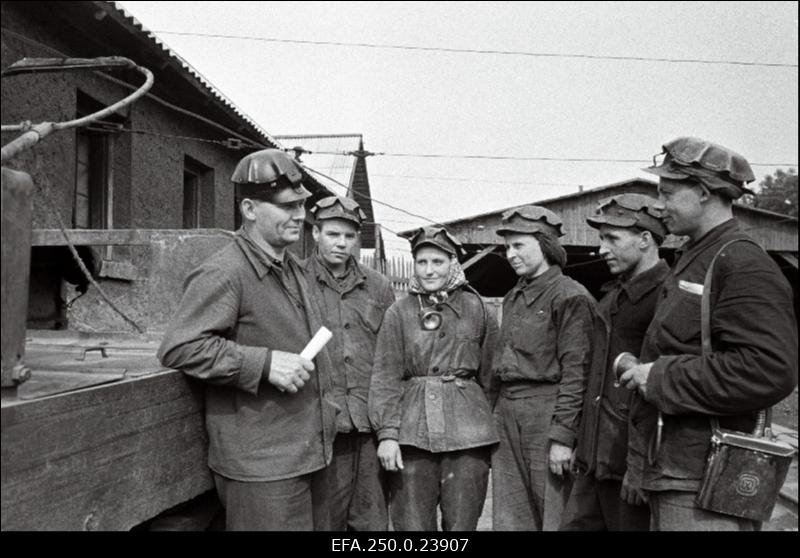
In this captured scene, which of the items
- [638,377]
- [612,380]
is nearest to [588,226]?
[612,380]

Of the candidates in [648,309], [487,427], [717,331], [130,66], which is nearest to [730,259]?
[717,331]

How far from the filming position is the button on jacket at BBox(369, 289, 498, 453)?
10.1 feet

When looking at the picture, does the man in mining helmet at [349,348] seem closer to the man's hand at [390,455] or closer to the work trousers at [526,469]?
the man's hand at [390,455]

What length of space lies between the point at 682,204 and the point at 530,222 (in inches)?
41.5

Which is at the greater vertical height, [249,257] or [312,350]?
[249,257]

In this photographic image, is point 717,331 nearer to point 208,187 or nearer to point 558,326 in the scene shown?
point 558,326

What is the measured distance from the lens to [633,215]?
3.08m

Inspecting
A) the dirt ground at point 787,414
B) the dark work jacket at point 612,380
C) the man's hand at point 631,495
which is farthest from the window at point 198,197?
the dirt ground at point 787,414

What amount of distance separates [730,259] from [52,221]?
6.20 metres

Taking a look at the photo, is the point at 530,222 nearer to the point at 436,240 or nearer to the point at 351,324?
the point at 436,240

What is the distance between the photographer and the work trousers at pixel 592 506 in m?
2.87

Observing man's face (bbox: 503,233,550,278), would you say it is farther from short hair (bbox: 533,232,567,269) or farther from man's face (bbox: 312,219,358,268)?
man's face (bbox: 312,219,358,268)

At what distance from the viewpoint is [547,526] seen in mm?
3072

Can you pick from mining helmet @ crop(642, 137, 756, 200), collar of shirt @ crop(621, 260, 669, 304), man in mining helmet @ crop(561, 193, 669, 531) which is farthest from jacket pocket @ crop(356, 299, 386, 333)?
mining helmet @ crop(642, 137, 756, 200)
